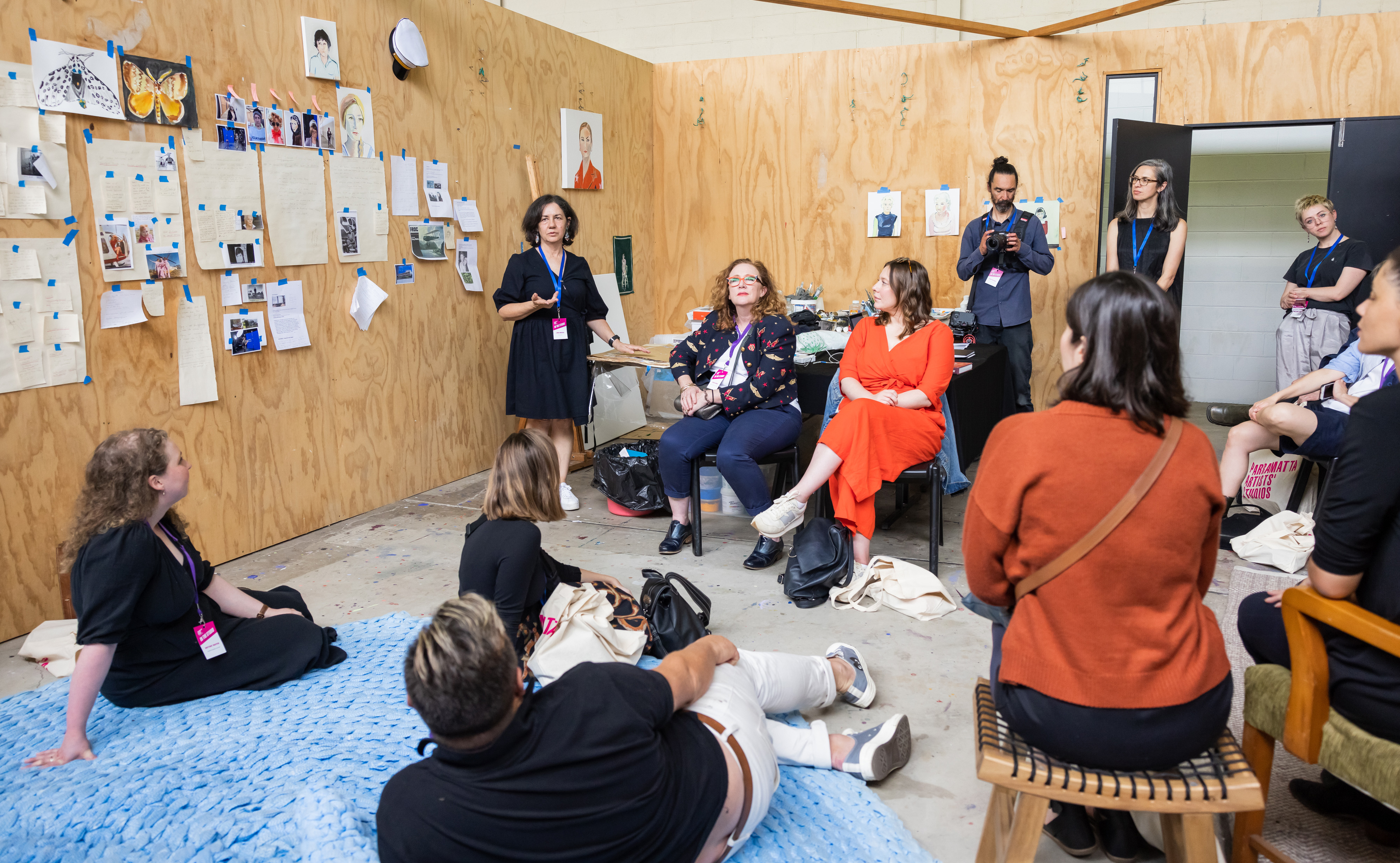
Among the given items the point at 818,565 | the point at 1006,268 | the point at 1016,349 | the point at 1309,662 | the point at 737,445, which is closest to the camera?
the point at 1309,662

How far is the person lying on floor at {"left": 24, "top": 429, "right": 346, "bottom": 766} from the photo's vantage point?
2279 mm

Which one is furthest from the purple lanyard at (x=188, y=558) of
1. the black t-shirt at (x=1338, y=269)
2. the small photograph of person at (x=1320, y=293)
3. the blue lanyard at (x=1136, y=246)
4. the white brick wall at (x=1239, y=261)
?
the white brick wall at (x=1239, y=261)

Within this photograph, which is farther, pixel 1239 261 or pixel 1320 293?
pixel 1239 261

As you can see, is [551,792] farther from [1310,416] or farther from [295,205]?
[295,205]

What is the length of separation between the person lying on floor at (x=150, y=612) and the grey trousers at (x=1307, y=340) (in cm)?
A: 527

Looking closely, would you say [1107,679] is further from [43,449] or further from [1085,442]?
[43,449]

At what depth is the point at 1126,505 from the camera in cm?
158

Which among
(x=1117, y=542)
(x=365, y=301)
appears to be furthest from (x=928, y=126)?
(x=1117, y=542)

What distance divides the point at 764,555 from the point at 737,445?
453mm

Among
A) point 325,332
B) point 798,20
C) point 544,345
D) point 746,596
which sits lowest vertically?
point 746,596

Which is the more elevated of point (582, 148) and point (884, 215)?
point (582, 148)

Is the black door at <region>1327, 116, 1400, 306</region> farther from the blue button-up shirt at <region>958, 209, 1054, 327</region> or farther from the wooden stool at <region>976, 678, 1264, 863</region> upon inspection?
the wooden stool at <region>976, 678, 1264, 863</region>

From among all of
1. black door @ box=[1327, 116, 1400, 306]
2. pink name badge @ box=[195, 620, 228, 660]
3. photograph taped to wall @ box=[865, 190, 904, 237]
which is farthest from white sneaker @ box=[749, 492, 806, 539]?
black door @ box=[1327, 116, 1400, 306]

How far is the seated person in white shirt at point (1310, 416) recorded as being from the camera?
11.6ft
